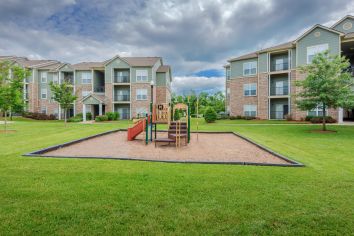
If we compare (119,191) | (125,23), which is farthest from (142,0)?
(119,191)

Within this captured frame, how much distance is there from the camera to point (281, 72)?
92.7 feet

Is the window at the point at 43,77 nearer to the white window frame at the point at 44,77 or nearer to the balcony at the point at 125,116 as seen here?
the white window frame at the point at 44,77

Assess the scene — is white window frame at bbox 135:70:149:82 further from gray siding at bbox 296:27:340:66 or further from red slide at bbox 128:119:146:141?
red slide at bbox 128:119:146:141

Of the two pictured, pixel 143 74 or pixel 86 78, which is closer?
pixel 143 74

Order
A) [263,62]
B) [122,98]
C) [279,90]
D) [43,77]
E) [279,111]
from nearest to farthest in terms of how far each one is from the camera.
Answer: [279,90] < [263,62] < [279,111] < [122,98] < [43,77]

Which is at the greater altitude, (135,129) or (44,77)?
(44,77)

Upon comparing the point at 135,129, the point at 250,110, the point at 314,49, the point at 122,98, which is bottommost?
the point at 135,129

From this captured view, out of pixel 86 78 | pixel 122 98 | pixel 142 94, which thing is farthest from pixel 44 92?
pixel 142 94

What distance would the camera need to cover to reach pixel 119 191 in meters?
4.13

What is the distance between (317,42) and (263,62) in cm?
668

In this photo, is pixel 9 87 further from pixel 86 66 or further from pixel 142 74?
pixel 86 66

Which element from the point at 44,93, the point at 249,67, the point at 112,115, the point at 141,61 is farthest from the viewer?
the point at 44,93

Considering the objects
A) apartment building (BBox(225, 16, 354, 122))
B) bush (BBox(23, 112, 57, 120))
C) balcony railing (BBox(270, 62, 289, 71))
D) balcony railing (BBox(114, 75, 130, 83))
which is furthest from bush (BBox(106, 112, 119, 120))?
balcony railing (BBox(270, 62, 289, 71))

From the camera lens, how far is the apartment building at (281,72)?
979 inches
